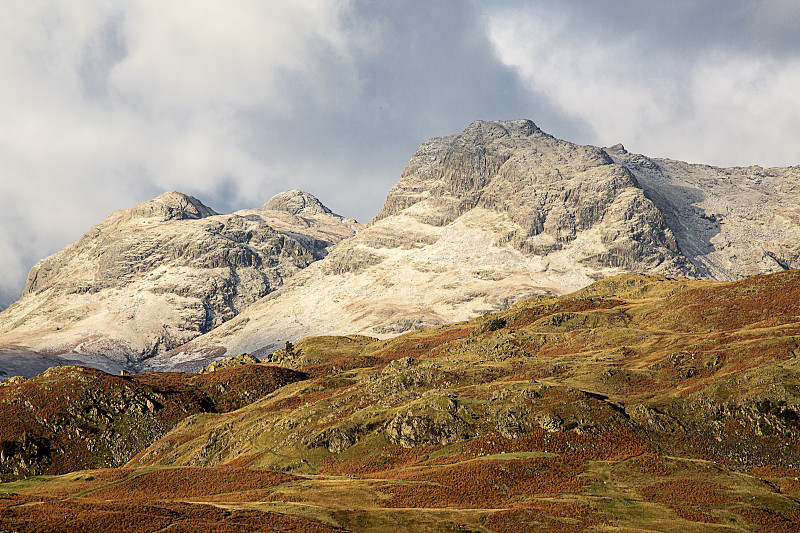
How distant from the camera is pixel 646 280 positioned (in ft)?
594

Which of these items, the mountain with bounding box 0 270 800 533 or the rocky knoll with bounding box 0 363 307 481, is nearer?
the mountain with bounding box 0 270 800 533

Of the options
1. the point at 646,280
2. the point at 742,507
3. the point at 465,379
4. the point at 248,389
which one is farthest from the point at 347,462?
the point at 646,280

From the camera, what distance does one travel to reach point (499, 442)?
63812 millimetres

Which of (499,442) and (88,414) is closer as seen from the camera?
(499,442)

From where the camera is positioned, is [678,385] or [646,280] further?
[646,280]

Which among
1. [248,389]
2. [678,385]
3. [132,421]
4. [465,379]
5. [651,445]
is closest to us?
[651,445]

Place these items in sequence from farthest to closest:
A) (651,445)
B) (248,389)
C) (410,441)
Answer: (248,389)
(410,441)
(651,445)

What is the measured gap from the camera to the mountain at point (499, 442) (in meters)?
41.3

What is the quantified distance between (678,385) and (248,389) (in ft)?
341

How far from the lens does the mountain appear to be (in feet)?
136

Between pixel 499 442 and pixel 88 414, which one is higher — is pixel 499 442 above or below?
below

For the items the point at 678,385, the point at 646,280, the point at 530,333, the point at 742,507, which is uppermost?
the point at 646,280

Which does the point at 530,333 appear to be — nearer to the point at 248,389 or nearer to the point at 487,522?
the point at 248,389

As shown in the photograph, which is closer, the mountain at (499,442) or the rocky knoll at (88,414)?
the mountain at (499,442)
